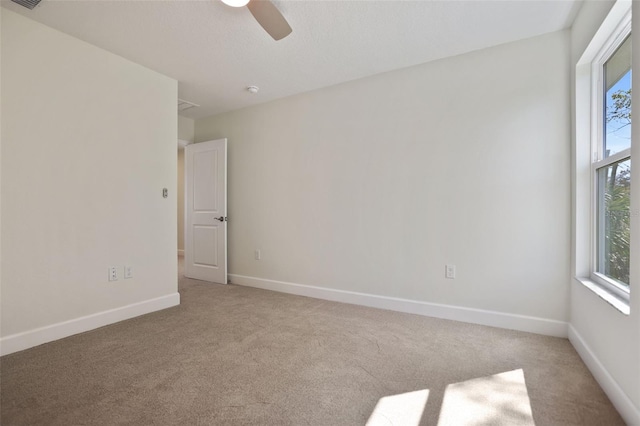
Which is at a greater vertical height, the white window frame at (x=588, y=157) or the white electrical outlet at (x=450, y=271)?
the white window frame at (x=588, y=157)

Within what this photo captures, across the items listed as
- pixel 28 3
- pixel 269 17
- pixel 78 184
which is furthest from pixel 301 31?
pixel 78 184

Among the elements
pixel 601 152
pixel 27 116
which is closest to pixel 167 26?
pixel 27 116

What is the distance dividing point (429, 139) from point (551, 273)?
1.49 meters

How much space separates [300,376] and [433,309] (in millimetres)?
1566

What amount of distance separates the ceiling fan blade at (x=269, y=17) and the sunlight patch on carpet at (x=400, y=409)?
222cm

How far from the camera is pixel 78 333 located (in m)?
2.47

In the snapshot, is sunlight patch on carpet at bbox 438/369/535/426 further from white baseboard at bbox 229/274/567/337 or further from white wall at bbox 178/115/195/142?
white wall at bbox 178/115/195/142

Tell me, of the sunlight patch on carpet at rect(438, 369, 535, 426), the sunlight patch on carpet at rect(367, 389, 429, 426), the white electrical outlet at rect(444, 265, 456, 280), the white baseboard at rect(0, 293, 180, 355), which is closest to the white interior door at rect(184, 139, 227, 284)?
the white baseboard at rect(0, 293, 180, 355)

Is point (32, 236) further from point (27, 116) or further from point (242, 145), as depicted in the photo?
point (242, 145)

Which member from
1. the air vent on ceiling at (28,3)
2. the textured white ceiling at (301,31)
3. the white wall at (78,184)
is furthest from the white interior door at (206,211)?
the air vent on ceiling at (28,3)

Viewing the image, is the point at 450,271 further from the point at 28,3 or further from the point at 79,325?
the point at 28,3

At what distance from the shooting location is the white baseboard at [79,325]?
2141 millimetres

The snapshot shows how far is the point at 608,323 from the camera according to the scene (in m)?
1.65

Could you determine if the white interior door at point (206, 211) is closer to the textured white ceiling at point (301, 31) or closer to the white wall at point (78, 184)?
the white wall at point (78, 184)
